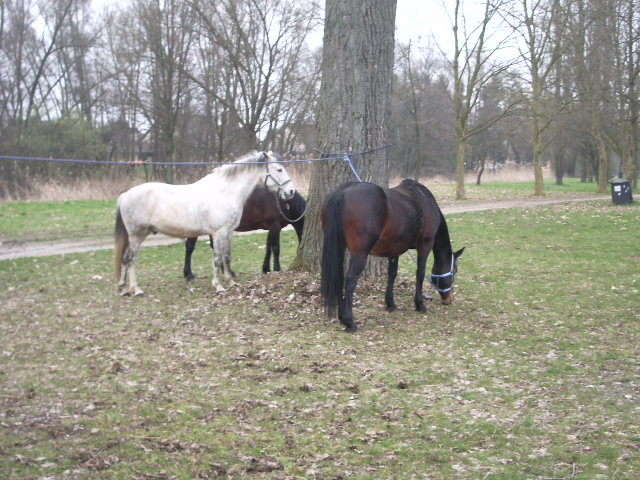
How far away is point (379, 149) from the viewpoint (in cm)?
905

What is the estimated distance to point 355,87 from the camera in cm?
882

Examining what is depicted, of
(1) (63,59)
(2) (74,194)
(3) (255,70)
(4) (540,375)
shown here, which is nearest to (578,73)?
(3) (255,70)

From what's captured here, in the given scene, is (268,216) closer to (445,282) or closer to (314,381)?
(445,282)

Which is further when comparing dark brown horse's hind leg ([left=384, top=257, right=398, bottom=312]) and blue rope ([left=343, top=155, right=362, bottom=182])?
blue rope ([left=343, top=155, right=362, bottom=182])

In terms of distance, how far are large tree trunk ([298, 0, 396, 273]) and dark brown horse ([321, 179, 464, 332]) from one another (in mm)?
1053

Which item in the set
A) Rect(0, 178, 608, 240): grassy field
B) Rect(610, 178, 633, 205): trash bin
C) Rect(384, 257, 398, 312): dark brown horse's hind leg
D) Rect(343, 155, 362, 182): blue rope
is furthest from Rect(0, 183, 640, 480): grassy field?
Rect(610, 178, 633, 205): trash bin

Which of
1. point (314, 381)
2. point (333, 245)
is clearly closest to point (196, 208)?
point (333, 245)

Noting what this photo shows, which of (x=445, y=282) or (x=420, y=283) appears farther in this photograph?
(x=445, y=282)

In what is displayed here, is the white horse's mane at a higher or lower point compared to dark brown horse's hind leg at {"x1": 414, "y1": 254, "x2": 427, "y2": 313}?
higher

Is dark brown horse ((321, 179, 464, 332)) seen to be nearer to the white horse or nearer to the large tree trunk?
the large tree trunk

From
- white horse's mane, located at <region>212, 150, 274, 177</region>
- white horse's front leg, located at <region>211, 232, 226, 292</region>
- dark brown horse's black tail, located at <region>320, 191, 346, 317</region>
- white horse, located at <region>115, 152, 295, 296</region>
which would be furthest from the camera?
white horse's mane, located at <region>212, 150, 274, 177</region>

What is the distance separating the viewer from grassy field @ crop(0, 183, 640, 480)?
4199mm

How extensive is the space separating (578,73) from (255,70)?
14.2 meters

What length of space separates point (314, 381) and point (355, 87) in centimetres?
456
